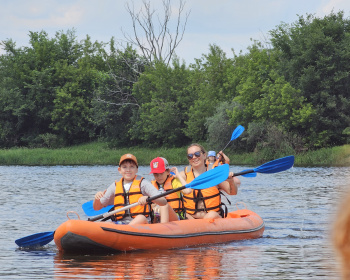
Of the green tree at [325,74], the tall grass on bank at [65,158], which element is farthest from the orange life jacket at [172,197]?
the tall grass on bank at [65,158]

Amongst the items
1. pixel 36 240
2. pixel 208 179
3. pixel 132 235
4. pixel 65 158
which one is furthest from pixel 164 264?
pixel 65 158

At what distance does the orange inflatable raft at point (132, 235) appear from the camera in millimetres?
6676

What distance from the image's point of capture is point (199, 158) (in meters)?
7.22

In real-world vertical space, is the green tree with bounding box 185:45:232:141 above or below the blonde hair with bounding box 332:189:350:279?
above

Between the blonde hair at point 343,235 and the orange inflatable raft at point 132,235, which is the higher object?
the blonde hair at point 343,235

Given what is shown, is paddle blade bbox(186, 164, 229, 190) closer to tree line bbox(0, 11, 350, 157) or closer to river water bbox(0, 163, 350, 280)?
river water bbox(0, 163, 350, 280)

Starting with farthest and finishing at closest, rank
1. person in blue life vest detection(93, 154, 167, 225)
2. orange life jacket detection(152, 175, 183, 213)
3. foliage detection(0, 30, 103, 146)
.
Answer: foliage detection(0, 30, 103, 146) < orange life jacket detection(152, 175, 183, 213) < person in blue life vest detection(93, 154, 167, 225)

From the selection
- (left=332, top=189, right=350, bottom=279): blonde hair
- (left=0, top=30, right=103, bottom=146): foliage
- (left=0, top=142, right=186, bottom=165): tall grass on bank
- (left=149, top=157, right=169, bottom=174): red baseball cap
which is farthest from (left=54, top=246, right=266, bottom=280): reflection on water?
(left=0, top=30, right=103, bottom=146): foliage

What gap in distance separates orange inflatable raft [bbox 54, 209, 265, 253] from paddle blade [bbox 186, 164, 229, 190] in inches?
24.4

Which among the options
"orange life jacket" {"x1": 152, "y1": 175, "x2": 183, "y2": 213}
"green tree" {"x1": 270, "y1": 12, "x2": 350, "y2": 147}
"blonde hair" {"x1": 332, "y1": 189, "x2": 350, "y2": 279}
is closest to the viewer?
"blonde hair" {"x1": 332, "y1": 189, "x2": 350, "y2": 279}

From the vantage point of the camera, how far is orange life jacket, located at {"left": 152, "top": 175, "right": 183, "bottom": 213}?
7.20 m

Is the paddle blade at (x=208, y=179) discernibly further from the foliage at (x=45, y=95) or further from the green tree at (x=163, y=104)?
the foliage at (x=45, y=95)

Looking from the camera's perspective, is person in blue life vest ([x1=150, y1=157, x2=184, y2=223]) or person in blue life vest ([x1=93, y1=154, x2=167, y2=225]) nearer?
person in blue life vest ([x1=93, y1=154, x2=167, y2=225])

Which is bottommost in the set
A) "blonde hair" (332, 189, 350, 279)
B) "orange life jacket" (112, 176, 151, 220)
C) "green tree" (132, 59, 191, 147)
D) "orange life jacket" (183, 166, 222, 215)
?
"orange life jacket" (183, 166, 222, 215)
